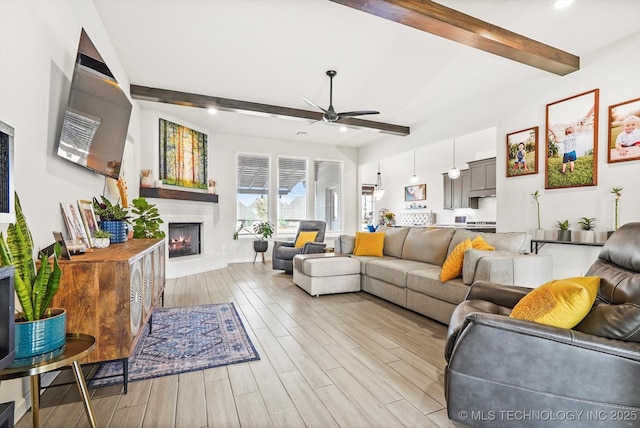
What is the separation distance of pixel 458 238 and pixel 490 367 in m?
2.43

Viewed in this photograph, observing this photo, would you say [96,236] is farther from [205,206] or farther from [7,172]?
[205,206]

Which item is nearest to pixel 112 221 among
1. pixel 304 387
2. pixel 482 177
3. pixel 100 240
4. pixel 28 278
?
pixel 100 240

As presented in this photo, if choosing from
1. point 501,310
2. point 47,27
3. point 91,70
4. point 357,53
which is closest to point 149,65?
point 91,70

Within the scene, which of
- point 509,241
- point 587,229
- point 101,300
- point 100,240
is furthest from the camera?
point 587,229

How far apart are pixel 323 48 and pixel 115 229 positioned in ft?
9.02

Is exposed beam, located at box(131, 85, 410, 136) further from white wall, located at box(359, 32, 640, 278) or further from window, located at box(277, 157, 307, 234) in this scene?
window, located at box(277, 157, 307, 234)

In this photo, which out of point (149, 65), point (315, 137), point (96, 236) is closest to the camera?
point (96, 236)

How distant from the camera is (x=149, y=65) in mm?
3855

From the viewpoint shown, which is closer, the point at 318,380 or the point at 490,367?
the point at 490,367

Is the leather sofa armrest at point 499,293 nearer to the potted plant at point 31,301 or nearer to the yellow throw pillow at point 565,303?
the yellow throw pillow at point 565,303

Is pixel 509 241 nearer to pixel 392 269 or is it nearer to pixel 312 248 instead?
pixel 392 269

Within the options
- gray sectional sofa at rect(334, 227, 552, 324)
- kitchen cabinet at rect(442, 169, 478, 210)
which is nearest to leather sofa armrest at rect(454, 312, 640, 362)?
gray sectional sofa at rect(334, 227, 552, 324)

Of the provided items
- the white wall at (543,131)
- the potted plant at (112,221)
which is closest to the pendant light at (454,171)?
the white wall at (543,131)

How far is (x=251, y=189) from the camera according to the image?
23.8 feet
